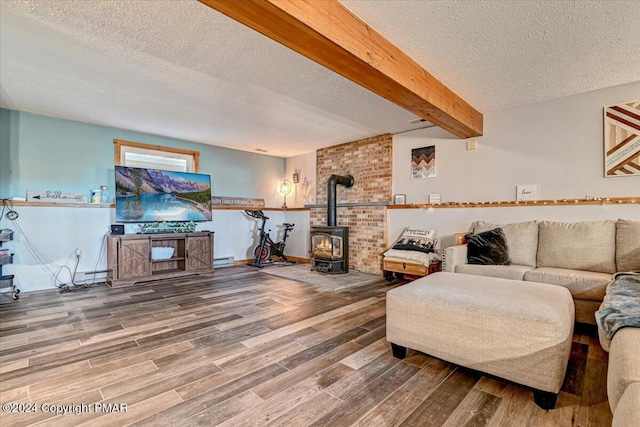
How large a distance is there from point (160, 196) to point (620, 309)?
5.07 meters

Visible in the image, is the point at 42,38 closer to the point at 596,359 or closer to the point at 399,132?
the point at 399,132

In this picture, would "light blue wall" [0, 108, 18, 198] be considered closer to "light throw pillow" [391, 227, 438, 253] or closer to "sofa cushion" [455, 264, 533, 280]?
"light throw pillow" [391, 227, 438, 253]

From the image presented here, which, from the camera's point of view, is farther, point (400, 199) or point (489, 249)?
point (400, 199)

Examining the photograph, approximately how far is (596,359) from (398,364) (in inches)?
52.5

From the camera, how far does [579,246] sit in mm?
2811

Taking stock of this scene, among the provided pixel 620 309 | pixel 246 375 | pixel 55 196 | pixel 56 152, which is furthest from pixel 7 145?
pixel 620 309

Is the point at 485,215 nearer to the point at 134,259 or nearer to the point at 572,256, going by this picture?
the point at 572,256

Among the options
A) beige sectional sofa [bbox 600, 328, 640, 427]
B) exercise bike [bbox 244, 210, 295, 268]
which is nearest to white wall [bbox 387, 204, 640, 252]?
exercise bike [bbox 244, 210, 295, 268]

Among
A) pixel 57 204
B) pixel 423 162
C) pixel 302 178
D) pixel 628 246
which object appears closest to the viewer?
pixel 628 246

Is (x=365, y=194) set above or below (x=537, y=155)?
Answer: below

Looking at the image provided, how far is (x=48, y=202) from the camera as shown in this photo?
388cm

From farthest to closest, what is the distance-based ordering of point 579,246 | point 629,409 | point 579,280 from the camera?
point 579,246
point 579,280
point 629,409

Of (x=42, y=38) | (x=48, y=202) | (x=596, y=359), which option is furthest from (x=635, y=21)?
(x=48, y=202)

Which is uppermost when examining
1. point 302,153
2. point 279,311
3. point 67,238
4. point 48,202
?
point 302,153
